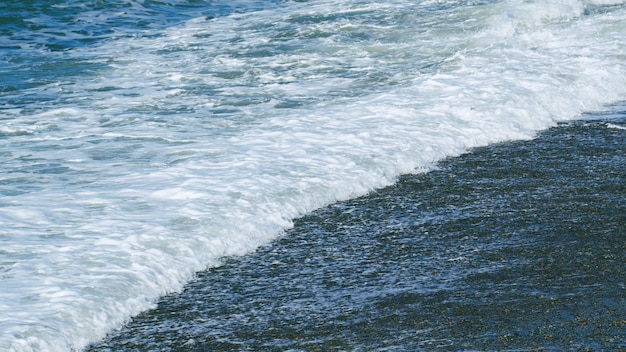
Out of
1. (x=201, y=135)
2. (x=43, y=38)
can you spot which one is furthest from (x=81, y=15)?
(x=201, y=135)

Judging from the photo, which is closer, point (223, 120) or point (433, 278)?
point (433, 278)

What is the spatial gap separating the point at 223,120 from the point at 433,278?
13.6ft

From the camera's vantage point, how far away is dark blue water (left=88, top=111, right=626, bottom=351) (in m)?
4.21

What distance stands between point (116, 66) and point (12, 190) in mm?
5683

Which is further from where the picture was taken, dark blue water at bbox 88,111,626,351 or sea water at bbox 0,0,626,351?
sea water at bbox 0,0,626,351

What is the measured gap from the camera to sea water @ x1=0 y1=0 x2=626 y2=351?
203 inches

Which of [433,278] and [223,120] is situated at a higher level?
[433,278]

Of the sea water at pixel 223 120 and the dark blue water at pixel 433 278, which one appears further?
the sea water at pixel 223 120

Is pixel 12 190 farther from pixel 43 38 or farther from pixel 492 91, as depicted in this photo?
pixel 43 38

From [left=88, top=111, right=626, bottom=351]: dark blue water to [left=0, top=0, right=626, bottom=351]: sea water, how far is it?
0.28 m

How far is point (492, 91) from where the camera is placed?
903 cm

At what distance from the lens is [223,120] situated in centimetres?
862

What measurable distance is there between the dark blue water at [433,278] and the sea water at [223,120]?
277 millimetres

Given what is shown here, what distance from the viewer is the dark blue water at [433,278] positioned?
4.21 metres
